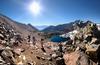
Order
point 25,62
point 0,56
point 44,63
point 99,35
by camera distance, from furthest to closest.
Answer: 1. point 99,35
2. point 44,63
3. point 25,62
4. point 0,56

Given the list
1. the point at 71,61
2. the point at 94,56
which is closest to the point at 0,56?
the point at 71,61

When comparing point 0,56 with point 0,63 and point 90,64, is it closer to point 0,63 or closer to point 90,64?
point 0,63

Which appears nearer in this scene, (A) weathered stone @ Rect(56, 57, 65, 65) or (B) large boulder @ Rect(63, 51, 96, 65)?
(B) large boulder @ Rect(63, 51, 96, 65)

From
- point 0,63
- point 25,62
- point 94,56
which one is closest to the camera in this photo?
point 0,63

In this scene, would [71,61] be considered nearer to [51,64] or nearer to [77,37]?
[51,64]

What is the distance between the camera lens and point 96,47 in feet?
94.8

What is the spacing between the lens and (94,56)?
1118 inches

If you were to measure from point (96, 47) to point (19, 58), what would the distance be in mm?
15270

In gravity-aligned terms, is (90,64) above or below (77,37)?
below

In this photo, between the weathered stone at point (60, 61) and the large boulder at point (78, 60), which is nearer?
the large boulder at point (78, 60)

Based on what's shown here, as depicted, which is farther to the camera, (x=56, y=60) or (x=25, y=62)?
(x=56, y=60)

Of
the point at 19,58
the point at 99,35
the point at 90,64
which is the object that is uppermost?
the point at 99,35

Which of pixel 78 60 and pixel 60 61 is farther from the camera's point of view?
pixel 60 61

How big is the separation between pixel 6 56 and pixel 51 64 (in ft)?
23.2
